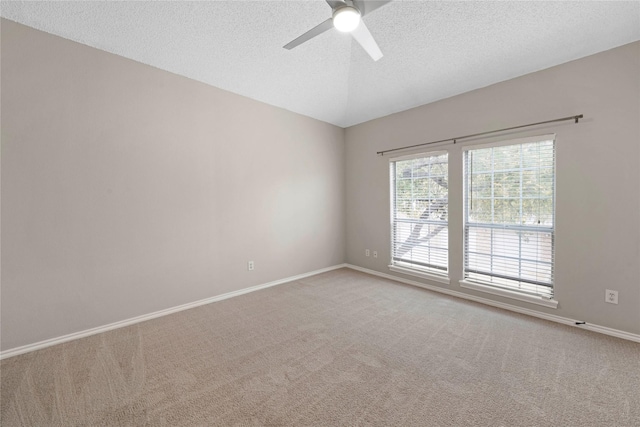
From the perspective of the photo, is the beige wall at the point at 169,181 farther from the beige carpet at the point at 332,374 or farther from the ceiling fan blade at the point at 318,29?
the ceiling fan blade at the point at 318,29

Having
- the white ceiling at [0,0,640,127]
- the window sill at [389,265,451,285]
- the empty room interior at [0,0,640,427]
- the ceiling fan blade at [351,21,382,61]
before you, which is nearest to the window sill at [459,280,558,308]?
the empty room interior at [0,0,640,427]

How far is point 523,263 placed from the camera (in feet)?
9.70

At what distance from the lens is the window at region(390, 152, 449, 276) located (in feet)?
11.9

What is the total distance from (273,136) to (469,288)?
3321mm

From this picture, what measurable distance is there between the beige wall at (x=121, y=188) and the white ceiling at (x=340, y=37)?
0.28 meters

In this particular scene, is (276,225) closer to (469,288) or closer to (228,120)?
(228,120)

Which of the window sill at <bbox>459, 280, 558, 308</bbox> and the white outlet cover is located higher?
the white outlet cover

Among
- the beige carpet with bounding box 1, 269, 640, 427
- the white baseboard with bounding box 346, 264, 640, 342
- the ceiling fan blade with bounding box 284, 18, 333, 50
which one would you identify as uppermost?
the ceiling fan blade with bounding box 284, 18, 333, 50

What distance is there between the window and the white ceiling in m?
1.03

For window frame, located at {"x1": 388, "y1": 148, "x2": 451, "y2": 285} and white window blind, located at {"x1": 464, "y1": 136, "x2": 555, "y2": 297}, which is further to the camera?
window frame, located at {"x1": 388, "y1": 148, "x2": 451, "y2": 285}

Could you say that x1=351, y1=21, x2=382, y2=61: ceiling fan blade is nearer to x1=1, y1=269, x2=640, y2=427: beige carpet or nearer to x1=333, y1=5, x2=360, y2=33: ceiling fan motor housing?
x1=333, y1=5, x2=360, y2=33: ceiling fan motor housing

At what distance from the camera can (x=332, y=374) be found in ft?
6.31

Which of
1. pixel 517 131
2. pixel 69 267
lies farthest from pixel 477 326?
pixel 69 267

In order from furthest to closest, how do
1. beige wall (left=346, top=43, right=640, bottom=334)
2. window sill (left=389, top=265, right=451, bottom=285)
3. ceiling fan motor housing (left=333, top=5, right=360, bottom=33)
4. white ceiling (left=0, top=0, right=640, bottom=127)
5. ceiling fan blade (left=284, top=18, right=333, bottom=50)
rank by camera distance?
window sill (left=389, top=265, right=451, bottom=285)
beige wall (left=346, top=43, right=640, bottom=334)
white ceiling (left=0, top=0, right=640, bottom=127)
ceiling fan blade (left=284, top=18, right=333, bottom=50)
ceiling fan motor housing (left=333, top=5, right=360, bottom=33)
